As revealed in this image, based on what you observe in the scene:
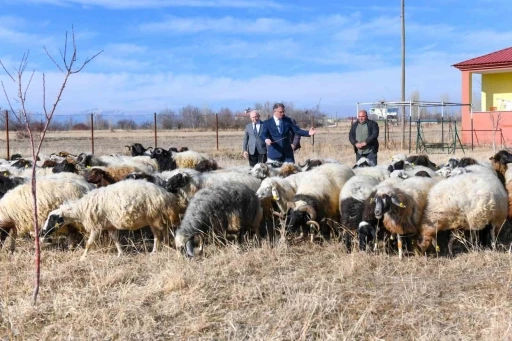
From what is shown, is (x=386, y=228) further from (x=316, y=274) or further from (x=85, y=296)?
(x=85, y=296)

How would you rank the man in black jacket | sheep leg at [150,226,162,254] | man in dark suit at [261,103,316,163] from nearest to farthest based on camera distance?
sheep leg at [150,226,162,254], man in dark suit at [261,103,316,163], the man in black jacket

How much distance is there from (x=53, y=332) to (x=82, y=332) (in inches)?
10.4

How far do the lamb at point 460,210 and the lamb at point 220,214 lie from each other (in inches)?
93.2

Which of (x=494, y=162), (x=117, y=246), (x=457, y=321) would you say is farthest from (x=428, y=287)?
(x=494, y=162)

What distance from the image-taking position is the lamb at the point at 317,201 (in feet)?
26.7

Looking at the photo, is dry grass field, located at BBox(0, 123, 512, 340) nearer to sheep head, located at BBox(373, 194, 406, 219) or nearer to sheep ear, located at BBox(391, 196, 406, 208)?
sheep head, located at BBox(373, 194, 406, 219)

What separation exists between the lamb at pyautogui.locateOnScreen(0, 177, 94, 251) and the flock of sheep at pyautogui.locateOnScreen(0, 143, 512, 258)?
0.01m

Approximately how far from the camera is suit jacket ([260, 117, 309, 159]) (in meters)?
11.1

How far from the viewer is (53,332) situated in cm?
487

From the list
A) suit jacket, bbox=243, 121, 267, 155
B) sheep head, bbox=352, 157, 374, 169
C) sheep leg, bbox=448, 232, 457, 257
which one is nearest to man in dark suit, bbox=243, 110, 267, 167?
suit jacket, bbox=243, 121, 267, 155

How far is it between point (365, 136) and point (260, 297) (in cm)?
734

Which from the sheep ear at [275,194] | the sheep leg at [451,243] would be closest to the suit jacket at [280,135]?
the sheep ear at [275,194]

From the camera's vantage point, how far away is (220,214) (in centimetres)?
766

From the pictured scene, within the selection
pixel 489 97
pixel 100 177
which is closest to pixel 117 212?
pixel 100 177
